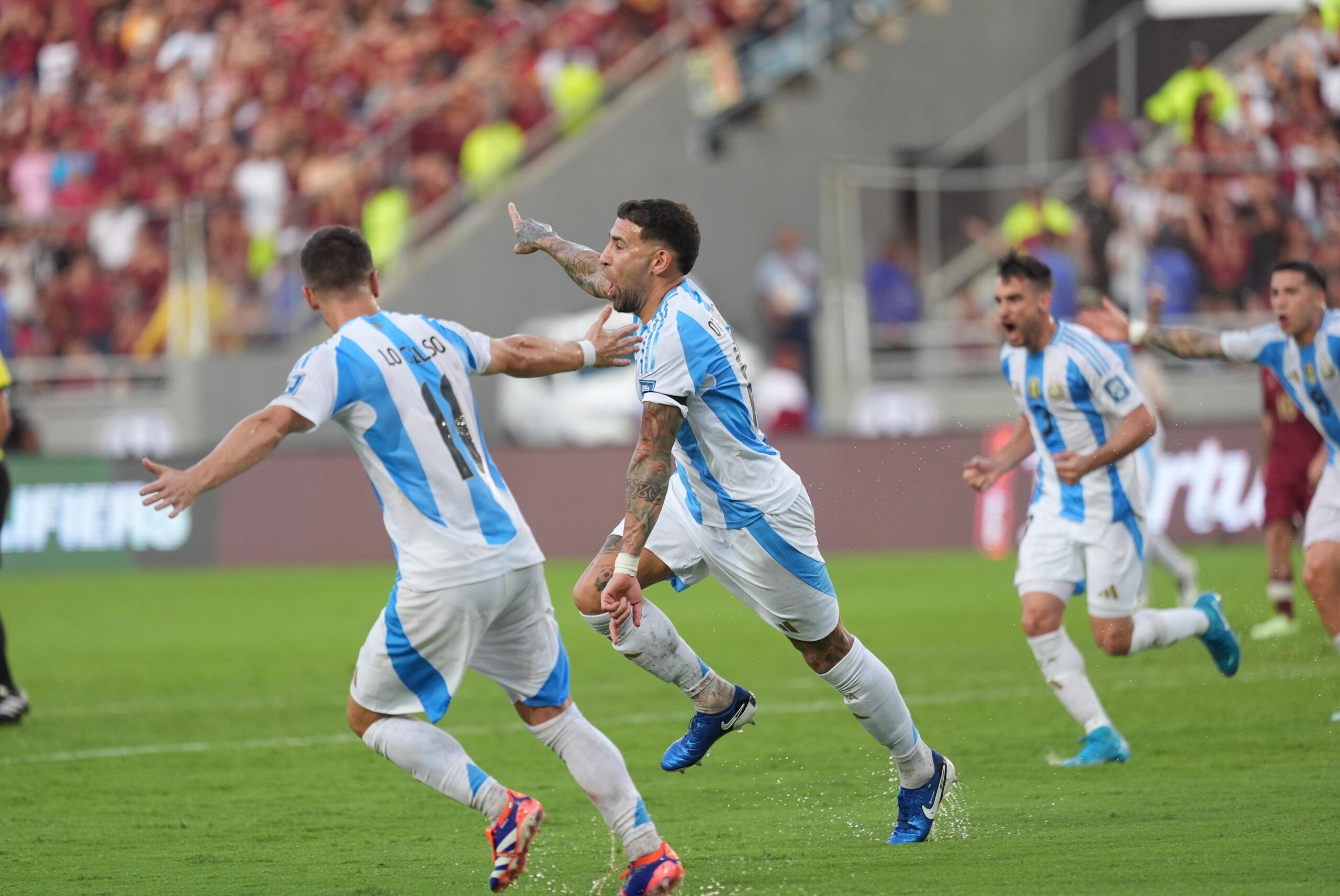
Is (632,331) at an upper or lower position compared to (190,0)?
lower

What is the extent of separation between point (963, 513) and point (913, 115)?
6794 mm

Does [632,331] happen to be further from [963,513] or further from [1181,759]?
[963,513]

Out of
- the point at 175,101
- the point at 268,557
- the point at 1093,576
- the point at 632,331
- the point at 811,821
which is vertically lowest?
the point at 268,557

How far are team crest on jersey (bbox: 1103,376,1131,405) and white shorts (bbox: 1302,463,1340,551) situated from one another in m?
1.32

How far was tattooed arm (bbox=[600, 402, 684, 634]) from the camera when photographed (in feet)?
19.4

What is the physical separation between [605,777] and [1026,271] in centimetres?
369

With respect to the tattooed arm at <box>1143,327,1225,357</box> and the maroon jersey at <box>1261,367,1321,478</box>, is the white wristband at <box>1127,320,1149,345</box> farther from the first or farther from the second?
A: the maroon jersey at <box>1261,367,1321,478</box>

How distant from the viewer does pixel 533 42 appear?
22.3 metres

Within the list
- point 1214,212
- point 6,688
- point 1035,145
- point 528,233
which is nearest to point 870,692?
point 528,233

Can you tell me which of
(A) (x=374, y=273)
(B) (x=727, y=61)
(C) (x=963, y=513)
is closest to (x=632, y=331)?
(A) (x=374, y=273)

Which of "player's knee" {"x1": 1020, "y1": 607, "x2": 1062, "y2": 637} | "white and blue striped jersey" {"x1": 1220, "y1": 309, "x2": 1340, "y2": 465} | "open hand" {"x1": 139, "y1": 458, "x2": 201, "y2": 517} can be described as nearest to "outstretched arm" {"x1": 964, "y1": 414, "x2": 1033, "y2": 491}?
"player's knee" {"x1": 1020, "y1": 607, "x2": 1062, "y2": 637}

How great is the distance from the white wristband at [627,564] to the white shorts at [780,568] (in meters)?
0.41

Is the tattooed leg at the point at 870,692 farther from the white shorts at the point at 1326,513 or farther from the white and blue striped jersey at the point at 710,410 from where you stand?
the white shorts at the point at 1326,513

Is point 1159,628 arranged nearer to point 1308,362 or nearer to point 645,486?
point 1308,362
